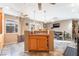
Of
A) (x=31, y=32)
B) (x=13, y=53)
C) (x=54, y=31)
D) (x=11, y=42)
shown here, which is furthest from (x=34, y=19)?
(x=13, y=53)

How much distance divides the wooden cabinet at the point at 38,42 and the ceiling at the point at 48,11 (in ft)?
1.32

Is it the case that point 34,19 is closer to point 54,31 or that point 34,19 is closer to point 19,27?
point 19,27

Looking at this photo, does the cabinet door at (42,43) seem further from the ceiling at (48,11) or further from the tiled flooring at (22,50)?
the ceiling at (48,11)

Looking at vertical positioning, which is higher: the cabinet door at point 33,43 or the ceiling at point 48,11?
the ceiling at point 48,11

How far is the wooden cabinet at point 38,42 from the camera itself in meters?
2.37

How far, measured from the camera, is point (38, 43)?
244 cm

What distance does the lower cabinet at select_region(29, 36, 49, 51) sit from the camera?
7.76ft

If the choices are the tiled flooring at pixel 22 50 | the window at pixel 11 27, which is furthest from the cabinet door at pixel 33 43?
the window at pixel 11 27

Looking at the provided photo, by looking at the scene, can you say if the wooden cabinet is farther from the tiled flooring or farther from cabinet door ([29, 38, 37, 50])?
the tiled flooring

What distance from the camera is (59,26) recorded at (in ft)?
7.64

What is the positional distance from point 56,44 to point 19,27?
87cm

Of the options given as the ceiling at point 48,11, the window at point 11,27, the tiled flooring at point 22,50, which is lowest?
the tiled flooring at point 22,50

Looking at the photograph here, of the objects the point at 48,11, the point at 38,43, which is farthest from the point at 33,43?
the point at 48,11

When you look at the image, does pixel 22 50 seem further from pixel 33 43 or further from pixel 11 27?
pixel 11 27
